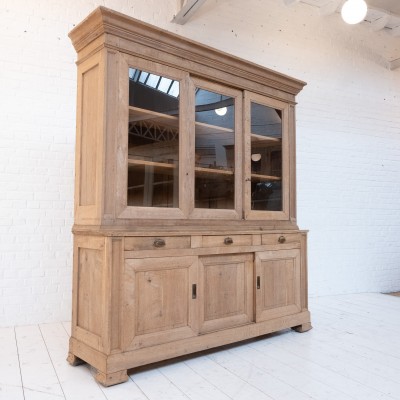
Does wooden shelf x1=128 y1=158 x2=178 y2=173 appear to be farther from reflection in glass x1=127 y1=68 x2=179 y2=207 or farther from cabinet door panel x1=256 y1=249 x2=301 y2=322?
cabinet door panel x1=256 y1=249 x2=301 y2=322

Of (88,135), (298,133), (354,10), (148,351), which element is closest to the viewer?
(148,351)

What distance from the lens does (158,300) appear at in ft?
7.20

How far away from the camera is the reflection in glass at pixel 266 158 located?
9.52 ft

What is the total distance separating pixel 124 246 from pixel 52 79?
5.92 ft

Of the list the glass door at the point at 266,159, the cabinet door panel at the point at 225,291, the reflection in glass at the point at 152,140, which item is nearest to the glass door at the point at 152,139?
the reflection in glass at the point at 152,140

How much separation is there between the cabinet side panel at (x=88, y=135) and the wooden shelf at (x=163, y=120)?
0.21 m

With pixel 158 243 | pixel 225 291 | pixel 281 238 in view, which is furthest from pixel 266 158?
pixel 158 243

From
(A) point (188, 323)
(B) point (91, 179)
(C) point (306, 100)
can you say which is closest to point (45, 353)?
(A) point (188, 323)

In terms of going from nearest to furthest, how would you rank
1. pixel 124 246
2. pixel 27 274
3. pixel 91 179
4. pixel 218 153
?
pixel 124 246 < pixel 91 179 < pixel 218 153 < pixel 27 274

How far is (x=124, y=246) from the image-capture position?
2.08 m

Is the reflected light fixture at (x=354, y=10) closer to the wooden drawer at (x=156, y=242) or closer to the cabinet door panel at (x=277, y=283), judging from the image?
the cabinet door panel at (x=277, y=283)

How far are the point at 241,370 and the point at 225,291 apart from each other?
516mm

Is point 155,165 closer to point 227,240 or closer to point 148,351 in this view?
point 227,240

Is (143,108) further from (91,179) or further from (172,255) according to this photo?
(172,255)
